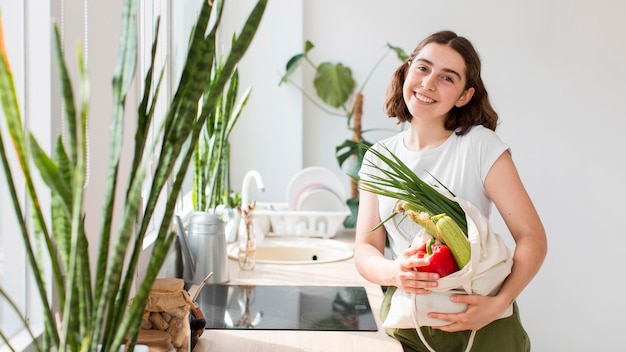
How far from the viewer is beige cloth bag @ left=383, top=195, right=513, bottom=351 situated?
1.51 meters

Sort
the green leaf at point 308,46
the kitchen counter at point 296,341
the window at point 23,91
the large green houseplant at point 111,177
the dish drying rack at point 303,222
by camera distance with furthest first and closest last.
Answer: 1. the green leaf at point 308,46
2. the dish drying rack at point 303,222
3. the kitchen counter at point 296,341
4. the window at point 23,91
5. the large green houseplant at point 111,177

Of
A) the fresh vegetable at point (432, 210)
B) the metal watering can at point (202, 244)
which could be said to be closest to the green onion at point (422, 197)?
the fresh vegetable at point (432, 210)

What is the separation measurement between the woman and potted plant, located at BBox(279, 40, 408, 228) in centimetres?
182

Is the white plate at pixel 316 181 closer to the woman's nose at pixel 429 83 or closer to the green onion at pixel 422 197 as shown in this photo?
the woman's nose at pixel 429 83

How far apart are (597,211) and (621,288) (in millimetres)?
481

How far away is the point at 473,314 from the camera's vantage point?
5.18ft

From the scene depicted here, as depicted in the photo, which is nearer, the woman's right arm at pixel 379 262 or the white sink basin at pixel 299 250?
the woman's right arm at pixel 379 262

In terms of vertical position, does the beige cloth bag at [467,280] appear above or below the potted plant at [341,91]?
below

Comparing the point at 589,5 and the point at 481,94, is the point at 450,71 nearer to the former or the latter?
the point at 481,94

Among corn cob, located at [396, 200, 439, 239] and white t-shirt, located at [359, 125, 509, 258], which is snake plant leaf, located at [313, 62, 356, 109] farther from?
corn cob, located at [396, 200, 439, 239]

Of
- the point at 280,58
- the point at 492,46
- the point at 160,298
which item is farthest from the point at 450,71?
the point at 492,46

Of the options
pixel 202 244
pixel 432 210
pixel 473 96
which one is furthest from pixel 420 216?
pixel 202 244

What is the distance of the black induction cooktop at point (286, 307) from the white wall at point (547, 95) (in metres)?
2.00

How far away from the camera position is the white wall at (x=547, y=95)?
4094mm
